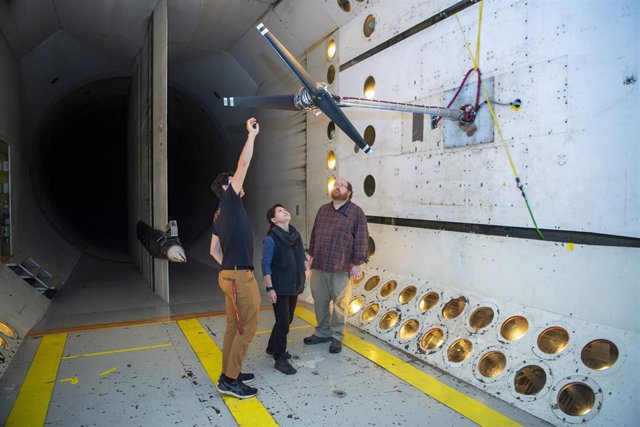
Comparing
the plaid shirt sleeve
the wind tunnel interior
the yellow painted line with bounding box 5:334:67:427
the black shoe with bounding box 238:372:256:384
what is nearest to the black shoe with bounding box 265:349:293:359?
the black shoe with bounding box 238:372:256:384

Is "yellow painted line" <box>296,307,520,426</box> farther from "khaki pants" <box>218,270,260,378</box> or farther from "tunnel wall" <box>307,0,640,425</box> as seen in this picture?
"khaki pants" <box>218,270,260,378</box>

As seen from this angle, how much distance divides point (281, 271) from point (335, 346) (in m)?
1.19

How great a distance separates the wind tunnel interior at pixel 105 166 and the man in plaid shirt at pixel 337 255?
8145 millimetres

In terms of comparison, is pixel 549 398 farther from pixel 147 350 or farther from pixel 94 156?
pixel 94 156

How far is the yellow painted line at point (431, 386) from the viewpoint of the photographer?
3576 millimetres

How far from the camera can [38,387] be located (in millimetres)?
4012

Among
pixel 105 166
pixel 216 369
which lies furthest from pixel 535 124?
pixel 105 166

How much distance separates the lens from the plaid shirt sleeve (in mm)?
5062

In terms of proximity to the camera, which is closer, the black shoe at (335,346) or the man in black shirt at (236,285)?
the man in black shirt at (236,285)

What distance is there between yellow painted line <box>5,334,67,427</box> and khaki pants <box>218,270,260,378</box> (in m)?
1.46

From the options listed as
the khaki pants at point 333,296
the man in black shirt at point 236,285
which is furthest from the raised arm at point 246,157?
the khaki pants at point 333,296

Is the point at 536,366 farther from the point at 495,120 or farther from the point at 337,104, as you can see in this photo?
the point at 337,104

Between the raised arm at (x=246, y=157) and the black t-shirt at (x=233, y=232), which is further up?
the raised arm at (x=246, y=157)

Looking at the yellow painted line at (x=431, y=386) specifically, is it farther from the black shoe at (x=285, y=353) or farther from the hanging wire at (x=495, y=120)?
the hanging wire at (x=495, y=120)
